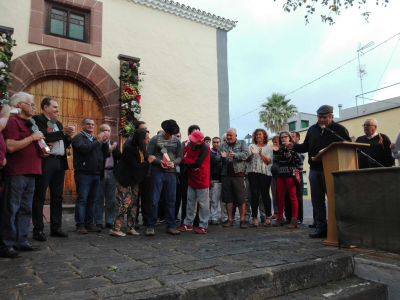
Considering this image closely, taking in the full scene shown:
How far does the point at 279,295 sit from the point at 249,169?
11.6ft

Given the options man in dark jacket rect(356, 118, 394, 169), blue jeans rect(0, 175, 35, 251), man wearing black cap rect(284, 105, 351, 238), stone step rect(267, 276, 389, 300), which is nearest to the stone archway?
blue jeans rect(0, 175, 35, 251)

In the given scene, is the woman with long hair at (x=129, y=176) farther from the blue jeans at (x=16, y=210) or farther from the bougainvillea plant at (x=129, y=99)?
the bougainvillea plant at (x=129, y=99)

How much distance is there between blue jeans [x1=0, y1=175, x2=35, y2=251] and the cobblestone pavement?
27 centimetres

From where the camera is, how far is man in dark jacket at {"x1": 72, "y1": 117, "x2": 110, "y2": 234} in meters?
5.12

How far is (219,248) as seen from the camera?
399 cm

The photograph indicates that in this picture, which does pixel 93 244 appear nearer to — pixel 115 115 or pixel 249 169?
pixel 249 169

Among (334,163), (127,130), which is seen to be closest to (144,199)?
(127,130)

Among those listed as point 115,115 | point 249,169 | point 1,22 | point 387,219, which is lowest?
point 387,219

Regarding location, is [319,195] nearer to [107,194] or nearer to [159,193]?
[159,193]

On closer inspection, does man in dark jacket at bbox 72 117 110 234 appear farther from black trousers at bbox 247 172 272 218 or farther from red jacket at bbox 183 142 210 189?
black trousers at bbox 247 172 272 218

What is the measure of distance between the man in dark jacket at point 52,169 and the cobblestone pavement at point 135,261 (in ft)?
0.91

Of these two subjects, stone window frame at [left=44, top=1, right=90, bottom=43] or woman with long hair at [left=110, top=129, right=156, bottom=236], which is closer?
woman with long hair at [left=110, top=129, right=156, bottom=236]

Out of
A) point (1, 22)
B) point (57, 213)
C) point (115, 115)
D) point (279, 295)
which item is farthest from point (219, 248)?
point (1, 22)

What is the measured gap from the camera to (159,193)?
5246 mm
